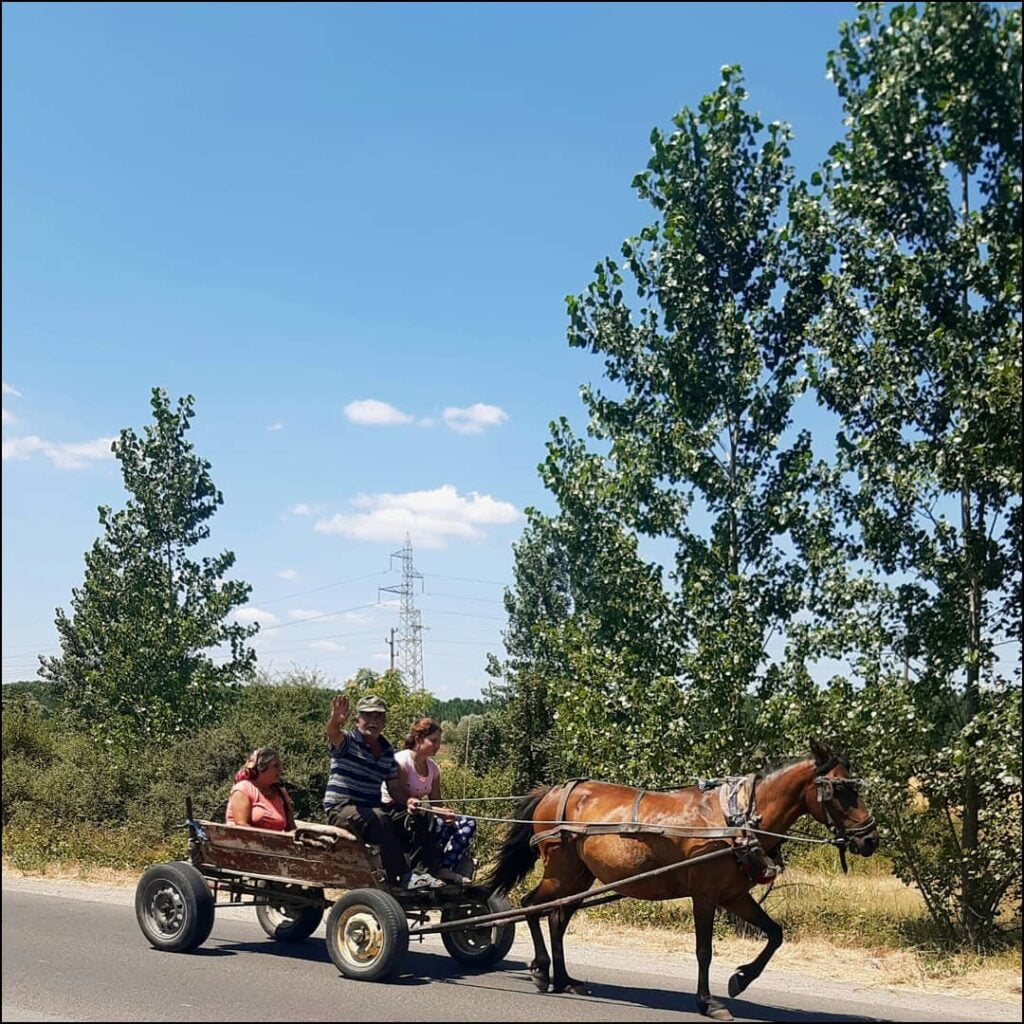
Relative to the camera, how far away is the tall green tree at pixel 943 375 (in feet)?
39.1

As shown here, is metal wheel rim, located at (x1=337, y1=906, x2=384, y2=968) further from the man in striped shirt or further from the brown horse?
the brown horse

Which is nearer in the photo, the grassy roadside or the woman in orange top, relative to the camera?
the grassy roadside

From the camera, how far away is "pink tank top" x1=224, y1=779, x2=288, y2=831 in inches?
406

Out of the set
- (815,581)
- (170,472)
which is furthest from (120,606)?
(815,581)

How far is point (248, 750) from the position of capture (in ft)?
64.7

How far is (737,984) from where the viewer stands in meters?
8.38

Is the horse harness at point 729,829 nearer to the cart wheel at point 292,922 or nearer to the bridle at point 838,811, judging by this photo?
the bridle at point 838,811

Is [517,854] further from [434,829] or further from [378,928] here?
[378,928]

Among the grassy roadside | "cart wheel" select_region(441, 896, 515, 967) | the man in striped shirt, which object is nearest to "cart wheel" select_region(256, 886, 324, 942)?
"cart wheel" select_region(441, 896, 515, 967)

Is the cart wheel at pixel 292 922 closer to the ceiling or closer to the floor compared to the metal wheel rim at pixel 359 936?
closer to the floor

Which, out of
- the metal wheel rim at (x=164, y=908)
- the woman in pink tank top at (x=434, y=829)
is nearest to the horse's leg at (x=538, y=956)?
the woman in pink tank top at (x=434, y=829)

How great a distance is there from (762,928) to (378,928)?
2985 millimetres

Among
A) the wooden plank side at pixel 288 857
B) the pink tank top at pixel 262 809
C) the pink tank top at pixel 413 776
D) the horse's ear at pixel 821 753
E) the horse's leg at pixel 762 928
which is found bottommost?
the horse's leg at pixel 762 928

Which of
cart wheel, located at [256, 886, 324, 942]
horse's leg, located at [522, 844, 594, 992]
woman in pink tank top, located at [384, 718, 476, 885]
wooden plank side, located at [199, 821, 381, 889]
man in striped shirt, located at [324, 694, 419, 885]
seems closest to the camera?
horse's leg, located at [522, 844, 594, 992]
